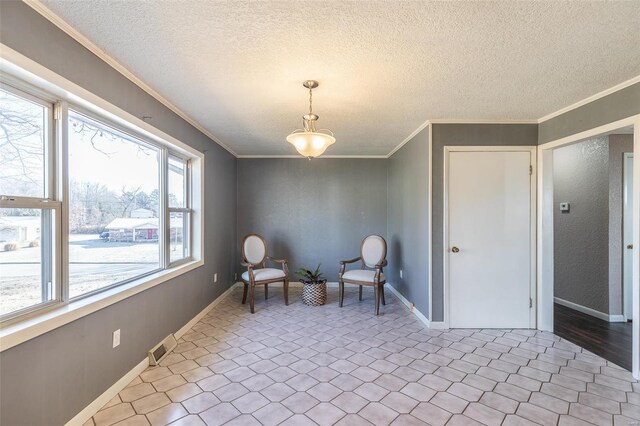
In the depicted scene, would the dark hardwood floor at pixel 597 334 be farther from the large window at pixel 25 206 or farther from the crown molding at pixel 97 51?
the crown molding at pixel 97 51

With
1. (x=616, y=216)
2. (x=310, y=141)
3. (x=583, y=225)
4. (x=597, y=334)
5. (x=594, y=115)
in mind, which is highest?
(x=594, y=115)

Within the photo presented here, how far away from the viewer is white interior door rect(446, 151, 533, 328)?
3309 millimetres

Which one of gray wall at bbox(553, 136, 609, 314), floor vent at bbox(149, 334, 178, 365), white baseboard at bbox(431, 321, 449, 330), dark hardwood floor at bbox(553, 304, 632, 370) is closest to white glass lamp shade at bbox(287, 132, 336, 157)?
floor vent at bbox(149, 334, 178, 365)

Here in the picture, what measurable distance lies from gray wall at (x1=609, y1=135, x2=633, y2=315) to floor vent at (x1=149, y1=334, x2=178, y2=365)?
5.01 m

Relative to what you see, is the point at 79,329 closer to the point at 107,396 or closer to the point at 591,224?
the point at 107,396

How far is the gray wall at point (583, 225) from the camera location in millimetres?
3619

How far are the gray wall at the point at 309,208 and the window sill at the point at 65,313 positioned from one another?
269 cm

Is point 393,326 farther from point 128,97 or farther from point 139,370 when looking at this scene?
point 128,97

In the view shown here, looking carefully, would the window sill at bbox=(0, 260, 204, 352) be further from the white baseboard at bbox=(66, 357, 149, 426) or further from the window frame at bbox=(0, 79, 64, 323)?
the white baseboard at bbox=(66, 357, 149, 426)

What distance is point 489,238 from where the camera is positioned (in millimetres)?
3324

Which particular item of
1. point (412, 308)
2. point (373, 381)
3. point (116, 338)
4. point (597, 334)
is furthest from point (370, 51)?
point (597, 334)

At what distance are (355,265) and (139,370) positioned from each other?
3.51m

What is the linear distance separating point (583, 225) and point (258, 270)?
14.6ft

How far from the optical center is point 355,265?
5.16 metres
